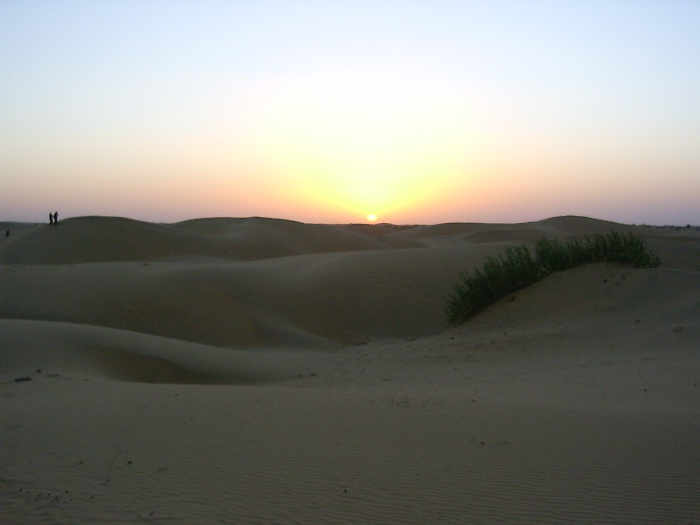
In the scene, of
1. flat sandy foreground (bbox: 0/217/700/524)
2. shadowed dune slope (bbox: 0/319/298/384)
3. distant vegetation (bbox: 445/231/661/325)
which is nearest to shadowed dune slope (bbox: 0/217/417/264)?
flat sandy foreground (bbox: 0/217/700/524)

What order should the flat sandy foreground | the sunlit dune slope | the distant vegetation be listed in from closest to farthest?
1. the flat sandy foreground
2. the distant vegetation
3. the sunlit dune slope

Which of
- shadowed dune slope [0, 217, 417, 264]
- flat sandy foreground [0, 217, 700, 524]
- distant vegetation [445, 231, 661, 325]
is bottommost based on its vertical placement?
flat sandy foreground [0, 217, 700, 524]

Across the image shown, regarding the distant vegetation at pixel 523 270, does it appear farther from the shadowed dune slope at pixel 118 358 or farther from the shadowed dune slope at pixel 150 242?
the shadowed dune slope at pixel 150 242

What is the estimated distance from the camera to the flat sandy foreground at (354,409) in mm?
4605

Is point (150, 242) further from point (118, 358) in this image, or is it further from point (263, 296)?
point (118, 358)

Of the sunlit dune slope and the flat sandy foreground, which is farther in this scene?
the sunlit dune slope

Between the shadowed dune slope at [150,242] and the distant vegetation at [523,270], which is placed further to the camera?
the shadowed dune slope at [150,242]

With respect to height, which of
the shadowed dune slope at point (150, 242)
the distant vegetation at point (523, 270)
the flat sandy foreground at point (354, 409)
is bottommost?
the flat sandy foreground at point (354, 409)

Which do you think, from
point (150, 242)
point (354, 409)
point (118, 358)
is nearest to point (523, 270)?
point (118, 358)

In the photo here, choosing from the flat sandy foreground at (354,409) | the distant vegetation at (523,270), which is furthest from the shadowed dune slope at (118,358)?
the distant vegetation at (523,270)

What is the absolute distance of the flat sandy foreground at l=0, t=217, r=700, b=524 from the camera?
461cm

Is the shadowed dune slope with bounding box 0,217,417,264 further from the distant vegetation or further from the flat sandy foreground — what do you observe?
the distant vegetation

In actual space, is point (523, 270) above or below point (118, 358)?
above

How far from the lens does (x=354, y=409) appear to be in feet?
25.0
